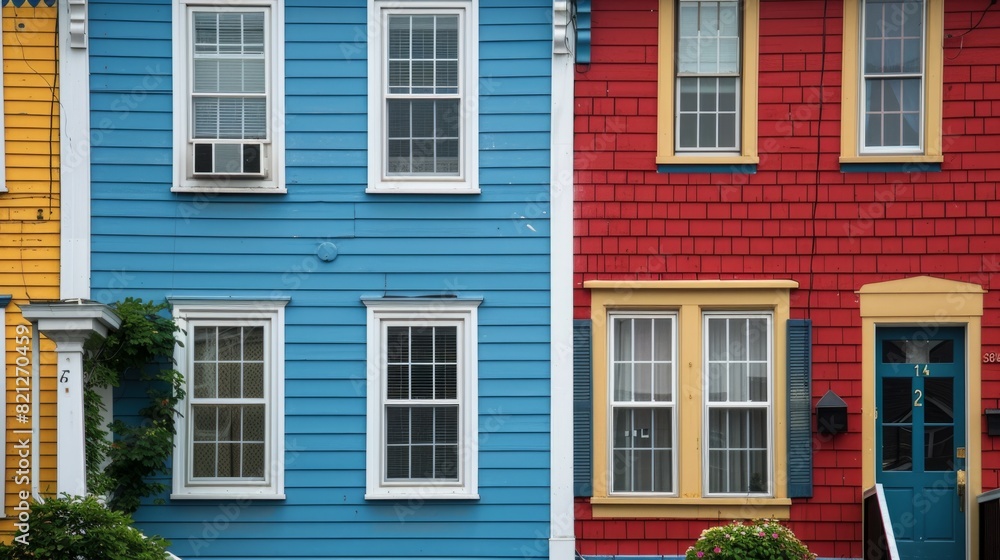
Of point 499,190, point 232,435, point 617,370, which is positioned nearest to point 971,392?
point 617,370

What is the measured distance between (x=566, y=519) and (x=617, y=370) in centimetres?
141

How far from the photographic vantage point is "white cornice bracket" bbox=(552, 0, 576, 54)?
1128 centimetres

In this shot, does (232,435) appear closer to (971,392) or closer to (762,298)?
(762,298)

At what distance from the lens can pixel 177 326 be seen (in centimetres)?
1125

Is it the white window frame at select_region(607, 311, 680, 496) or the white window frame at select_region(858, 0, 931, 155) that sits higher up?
the white window frame at select_region(858, 0, 931, 155)

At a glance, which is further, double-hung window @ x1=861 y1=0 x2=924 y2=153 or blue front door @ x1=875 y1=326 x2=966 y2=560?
double-hung window @ x1=861 y1=0 x2=924 y2=153

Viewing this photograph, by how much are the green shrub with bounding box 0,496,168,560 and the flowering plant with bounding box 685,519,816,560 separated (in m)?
4.40

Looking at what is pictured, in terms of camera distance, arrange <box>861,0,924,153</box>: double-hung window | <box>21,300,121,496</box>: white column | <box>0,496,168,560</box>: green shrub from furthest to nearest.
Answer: <box>861,0,924,153</box>: double-hung window < <box>21,300,121,496</box>: white column < <box>0,496,168,560</box>: green shrub

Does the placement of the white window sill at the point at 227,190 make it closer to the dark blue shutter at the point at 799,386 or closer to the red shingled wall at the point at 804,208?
the red shingled wall at the point at 804,208

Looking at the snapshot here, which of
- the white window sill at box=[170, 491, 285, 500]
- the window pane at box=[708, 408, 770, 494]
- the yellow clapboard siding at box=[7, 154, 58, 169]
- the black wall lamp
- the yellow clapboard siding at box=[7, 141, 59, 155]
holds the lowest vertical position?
the white window sill at box=[170, 491, 285, 500]

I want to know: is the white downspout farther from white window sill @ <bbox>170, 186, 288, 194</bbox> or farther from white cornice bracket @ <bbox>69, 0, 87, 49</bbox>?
white cornice bracket @ <bbox>69, 0, 87, 49</bbox>

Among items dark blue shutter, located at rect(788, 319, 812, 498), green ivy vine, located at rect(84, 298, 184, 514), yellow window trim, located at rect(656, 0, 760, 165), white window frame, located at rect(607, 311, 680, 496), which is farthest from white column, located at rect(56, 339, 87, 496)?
dark blue shutter, located at rect(788, 319, 812, 498)

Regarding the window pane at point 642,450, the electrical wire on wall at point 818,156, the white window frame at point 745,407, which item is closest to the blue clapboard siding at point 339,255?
the window pane at point 642,450

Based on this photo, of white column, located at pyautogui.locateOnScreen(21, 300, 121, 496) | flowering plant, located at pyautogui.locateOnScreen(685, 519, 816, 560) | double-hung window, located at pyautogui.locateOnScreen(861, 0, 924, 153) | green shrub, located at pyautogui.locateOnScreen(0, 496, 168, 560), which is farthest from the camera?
double-hung window, located at pyautogui.locateOnScreen(861, 0, 924, 153)
